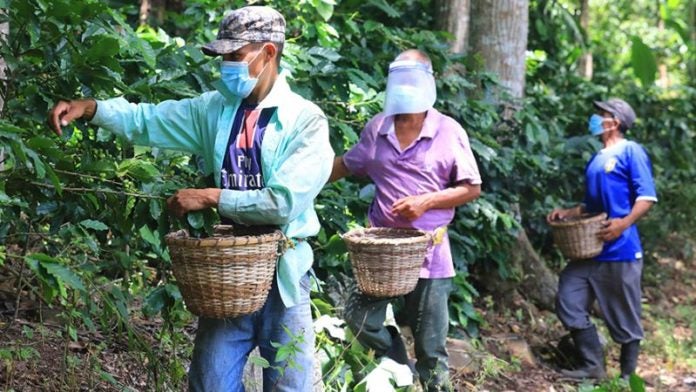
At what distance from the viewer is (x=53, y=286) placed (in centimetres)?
297

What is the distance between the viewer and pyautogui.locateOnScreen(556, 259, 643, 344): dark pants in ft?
22.3

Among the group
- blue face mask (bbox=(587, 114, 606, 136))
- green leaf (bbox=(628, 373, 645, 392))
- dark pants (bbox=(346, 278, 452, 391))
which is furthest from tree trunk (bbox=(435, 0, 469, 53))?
green leaf (bbox=(628, 373, 645, 392))

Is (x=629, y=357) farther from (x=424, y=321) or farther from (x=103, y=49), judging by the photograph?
(x=103, y=49)

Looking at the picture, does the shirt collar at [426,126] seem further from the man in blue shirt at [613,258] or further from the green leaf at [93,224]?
the man in blue shirt at [613,258]

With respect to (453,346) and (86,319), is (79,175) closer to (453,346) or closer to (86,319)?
(86,319)

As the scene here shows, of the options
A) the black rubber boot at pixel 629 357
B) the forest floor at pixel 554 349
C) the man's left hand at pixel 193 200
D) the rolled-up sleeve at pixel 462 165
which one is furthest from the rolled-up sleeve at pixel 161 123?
the black rubber boot at pixel 629 357

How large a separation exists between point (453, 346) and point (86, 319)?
2.99 m

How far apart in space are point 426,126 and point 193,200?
1.93 m

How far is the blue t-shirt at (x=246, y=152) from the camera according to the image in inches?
134

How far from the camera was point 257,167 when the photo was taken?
3.40 meters

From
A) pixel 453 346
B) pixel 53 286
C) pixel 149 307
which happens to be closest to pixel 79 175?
pixel 53 286

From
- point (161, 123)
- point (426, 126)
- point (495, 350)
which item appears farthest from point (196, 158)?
point (495, 350)

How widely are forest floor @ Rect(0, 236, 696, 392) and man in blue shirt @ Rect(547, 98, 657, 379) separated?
34 centimetres

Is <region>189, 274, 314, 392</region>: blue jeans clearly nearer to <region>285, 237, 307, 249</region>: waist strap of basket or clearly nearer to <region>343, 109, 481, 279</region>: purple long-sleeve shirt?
<region>285, 237, 307, 249</region>: waist strap of basket
